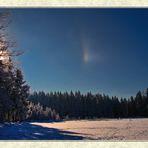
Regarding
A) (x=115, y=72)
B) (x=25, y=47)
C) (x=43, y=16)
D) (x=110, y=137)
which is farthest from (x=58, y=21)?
(x=110, y=137)

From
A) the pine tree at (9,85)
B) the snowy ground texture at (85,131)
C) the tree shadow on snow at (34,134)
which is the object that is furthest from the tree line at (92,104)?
the pine tree at (9,85)

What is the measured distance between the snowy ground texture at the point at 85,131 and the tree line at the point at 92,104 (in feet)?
0.72

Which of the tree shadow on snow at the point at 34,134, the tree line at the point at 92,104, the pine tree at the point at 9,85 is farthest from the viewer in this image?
the pine tree at the point at 9,85

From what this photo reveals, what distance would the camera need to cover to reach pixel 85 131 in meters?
11.1

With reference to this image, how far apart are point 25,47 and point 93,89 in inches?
82.2

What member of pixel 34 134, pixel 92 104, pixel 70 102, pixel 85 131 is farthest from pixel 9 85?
pixel 85 131

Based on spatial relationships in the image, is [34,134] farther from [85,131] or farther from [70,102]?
[70,102]

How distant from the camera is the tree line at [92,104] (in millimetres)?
11320

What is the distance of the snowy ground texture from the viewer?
10.8m

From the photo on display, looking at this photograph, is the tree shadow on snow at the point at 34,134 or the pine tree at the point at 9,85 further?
the pine tree at the point at 9,85

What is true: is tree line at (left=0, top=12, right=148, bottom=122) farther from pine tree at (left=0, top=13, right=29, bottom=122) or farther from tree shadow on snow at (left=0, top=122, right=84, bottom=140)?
tree shadow on snow at (left=0, top=122, right=84, bottom=140)

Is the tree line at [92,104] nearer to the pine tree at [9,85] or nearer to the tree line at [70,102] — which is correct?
the tree line at [70,102]

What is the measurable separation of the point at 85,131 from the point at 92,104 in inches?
35.2

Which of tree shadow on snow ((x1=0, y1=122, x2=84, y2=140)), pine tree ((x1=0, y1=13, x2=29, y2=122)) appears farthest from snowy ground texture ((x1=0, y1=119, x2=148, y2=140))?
pine tree ((x1=0, y1=13, x2=29, y2=122))
